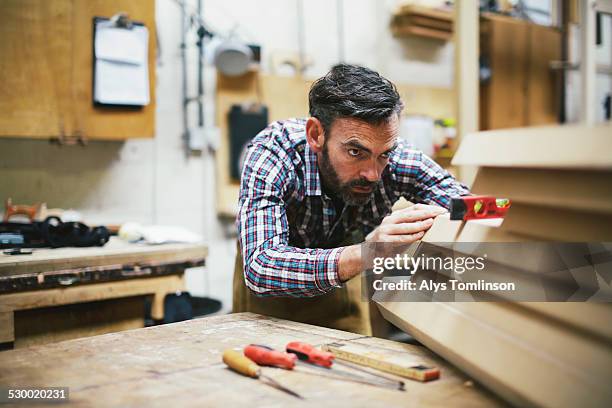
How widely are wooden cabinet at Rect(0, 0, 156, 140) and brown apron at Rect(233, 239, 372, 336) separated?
1.12 metres

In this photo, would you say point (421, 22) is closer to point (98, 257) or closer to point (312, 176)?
point (312, 176)

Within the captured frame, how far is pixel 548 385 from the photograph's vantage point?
2.35 ft

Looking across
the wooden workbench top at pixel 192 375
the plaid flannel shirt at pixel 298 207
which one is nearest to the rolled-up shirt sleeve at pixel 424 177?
the plaid flannel shirt at pixel 298 207

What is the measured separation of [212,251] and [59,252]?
132 centimetres

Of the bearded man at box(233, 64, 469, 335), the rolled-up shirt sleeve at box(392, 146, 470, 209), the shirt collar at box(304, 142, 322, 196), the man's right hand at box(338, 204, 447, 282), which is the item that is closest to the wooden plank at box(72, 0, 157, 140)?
the bearded man at box(233, 64, 469, 335)

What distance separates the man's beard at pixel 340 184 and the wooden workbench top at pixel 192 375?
58 centimetres

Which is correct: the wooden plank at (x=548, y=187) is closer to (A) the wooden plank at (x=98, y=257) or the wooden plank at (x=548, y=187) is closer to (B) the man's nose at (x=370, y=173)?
(B) the man's nose at (x=370, y=173)

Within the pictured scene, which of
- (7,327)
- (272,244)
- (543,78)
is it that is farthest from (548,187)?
(543,78)

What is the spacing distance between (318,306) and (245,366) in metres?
1.09

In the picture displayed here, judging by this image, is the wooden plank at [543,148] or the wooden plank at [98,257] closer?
the wooden plank at [543,148]

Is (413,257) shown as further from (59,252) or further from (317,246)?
(59,252)

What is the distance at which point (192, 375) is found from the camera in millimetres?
949

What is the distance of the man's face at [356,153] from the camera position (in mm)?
1631

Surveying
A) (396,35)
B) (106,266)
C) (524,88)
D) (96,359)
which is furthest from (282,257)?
(524,88)
